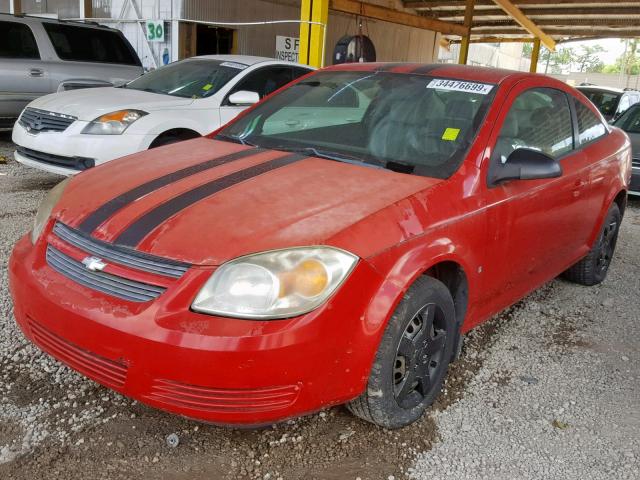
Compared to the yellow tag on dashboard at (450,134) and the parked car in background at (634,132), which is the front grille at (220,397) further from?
the parked car in background at (634,132)

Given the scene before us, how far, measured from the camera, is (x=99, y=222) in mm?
2287

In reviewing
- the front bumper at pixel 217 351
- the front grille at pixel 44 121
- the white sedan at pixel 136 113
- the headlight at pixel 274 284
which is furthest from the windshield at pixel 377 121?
the front grille at pixel 44 121

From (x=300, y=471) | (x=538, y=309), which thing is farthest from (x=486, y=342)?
(x=300, y=471)

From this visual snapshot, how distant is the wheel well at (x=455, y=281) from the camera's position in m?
2.59

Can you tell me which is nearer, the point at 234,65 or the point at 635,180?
the point at 234,65

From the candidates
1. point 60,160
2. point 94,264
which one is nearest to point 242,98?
point 60,160

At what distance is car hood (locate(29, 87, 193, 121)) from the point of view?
5.68m

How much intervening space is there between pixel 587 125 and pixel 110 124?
4100 millimetres

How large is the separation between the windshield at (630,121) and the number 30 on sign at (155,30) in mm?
9717

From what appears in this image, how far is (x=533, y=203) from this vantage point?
305 cm

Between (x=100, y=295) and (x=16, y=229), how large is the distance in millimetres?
3293

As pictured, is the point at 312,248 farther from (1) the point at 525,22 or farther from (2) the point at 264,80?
(1) the point at 525,22

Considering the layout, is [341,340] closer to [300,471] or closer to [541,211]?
[300,471]

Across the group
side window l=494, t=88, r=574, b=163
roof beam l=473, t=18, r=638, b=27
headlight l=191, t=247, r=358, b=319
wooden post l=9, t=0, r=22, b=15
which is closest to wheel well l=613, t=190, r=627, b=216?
A: side window l=494, t=88, r=574, b=163
